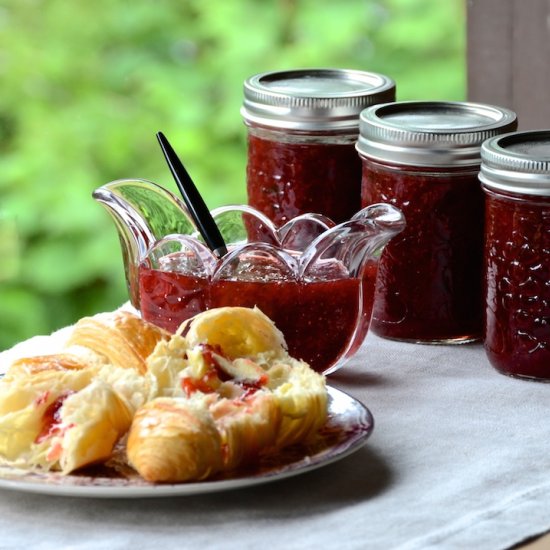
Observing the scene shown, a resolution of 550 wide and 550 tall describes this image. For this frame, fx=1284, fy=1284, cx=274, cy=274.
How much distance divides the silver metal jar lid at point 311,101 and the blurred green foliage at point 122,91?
3.34ft

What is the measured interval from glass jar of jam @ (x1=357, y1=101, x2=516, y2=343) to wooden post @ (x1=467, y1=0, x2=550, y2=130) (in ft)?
1.79

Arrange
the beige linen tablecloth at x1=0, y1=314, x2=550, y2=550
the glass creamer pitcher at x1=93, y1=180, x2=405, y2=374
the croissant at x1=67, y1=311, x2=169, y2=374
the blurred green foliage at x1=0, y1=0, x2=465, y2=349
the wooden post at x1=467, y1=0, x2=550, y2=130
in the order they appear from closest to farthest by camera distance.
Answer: the beige linen tablecloth at x1=0, y1=314, x2=550, y2=550 < the croissant at x1=67, y1=311, x2=169, y2=374 < the glass creamer pitcher at x1=93, y1=180, x2=405, y2=374 < the wooden post at x1=467, y1=0, x2=550, y2=130 < the blurred green foliage at x1=0, y1=0, x2=465, y2=349

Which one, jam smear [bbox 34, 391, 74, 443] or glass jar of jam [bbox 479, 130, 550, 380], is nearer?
jam smear [bbox 34, 391, 74, 443]

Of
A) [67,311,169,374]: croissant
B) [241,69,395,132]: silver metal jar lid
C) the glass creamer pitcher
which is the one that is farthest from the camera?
[241,69,395,132]: silver metal jar lid

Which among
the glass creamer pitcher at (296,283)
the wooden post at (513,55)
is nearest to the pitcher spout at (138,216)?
the glass creamer pitcher at (296,283)

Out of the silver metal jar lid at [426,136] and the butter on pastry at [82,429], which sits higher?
the silver metal jar lid at [426,136]

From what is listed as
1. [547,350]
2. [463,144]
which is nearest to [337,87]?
[463,144]

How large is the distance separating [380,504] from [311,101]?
491 millimetres

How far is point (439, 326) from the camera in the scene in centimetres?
111

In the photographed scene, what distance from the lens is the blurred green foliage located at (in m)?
2.25

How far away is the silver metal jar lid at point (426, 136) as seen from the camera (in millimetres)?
1063

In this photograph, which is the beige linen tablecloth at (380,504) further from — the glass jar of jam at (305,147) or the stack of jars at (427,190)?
the glass jar of jam at (305,147)

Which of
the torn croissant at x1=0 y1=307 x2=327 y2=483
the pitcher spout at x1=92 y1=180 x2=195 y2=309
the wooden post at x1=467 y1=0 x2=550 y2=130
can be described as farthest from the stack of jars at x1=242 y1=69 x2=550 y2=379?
the wooden post at x1=467 y1=0 x2=550 y2=130

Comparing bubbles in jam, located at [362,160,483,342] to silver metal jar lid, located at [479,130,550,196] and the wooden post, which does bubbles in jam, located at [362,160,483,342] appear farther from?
the wooden post
